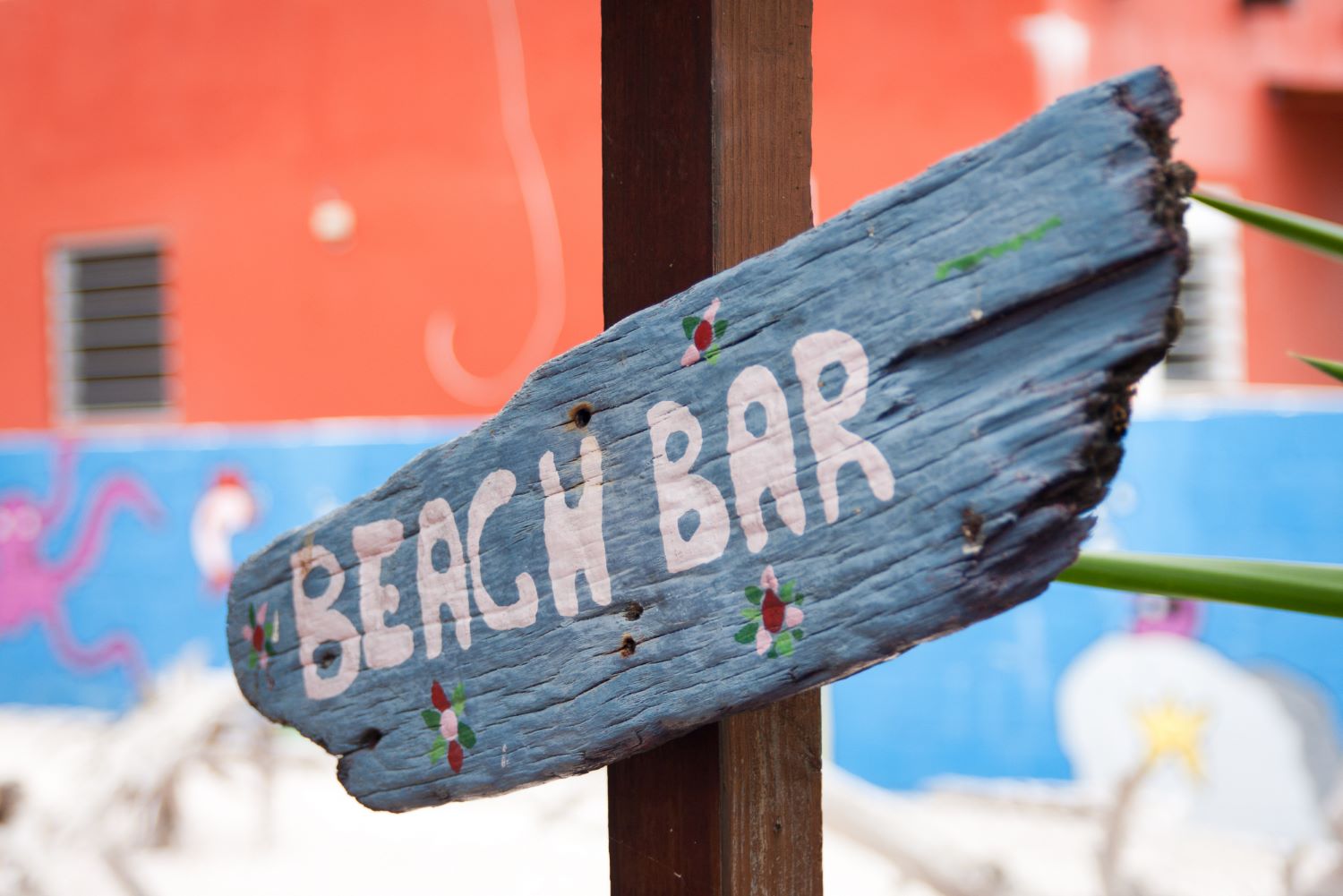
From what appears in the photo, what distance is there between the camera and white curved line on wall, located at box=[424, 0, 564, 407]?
5133 mm

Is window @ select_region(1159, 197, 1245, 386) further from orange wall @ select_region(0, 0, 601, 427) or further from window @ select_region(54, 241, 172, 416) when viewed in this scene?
window @ select_region(54, 241, 172, 416)

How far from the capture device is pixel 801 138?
0.92m

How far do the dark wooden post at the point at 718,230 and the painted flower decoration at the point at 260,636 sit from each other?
0.32 metres

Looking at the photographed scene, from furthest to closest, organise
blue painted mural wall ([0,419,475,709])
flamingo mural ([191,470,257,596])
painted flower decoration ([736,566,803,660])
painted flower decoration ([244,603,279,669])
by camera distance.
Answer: flamingo mural ([191,470,257,596])
blue painted mural wall ([0,419,475,709])
painted flower decoration ([244,603,279,669])
painted flower decoration ([736,566,803,660])

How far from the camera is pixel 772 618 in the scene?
2.38 ft

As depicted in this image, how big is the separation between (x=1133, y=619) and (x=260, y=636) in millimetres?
3677

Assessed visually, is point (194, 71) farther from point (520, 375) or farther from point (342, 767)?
point (342, 767)

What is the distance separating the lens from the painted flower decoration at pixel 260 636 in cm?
107

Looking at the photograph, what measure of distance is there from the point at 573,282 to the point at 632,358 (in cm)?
437

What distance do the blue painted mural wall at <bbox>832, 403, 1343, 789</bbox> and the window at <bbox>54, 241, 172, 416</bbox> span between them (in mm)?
3628

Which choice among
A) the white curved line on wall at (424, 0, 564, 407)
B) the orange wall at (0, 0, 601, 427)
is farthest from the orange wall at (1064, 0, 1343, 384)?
the orange wall at (0, 0, 601, 427)

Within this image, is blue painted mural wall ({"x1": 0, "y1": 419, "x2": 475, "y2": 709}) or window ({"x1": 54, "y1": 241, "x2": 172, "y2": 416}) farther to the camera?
window ({"x1": 54, "y1": 241, "x2": 172, "y2": 416})

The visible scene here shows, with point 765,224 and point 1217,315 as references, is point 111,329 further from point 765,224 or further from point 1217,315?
point 765,224

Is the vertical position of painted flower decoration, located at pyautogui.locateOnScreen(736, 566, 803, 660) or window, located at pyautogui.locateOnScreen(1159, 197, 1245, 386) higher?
window, located at pyautogui.locateOnScreen(1159, 197, 1245, 386)
